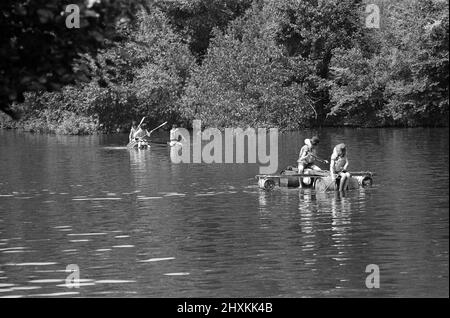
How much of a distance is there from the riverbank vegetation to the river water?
2962 cm

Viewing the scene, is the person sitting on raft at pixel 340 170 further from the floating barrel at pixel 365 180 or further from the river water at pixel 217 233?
the floating barrel at pixel 365 180

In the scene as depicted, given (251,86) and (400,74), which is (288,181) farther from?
(251,86)

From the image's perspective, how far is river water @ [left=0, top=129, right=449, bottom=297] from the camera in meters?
20.3

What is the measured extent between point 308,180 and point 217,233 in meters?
11.3

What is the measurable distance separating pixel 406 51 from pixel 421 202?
46890 millimetres

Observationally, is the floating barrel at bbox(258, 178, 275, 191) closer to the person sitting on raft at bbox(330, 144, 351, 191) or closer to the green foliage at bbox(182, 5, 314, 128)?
the person sitting on raft at bbox(330, 144, 351, 191)

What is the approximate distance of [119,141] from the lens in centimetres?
8038

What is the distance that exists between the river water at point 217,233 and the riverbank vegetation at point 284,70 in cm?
2962

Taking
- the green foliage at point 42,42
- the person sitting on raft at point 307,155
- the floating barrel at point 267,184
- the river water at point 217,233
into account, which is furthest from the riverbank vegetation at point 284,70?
the green foliage at point 42,42

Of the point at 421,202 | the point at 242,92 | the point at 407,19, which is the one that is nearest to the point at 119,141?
the point at 242,92

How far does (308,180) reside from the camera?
38.0 m

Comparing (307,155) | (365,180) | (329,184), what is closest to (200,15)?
(307,155)
